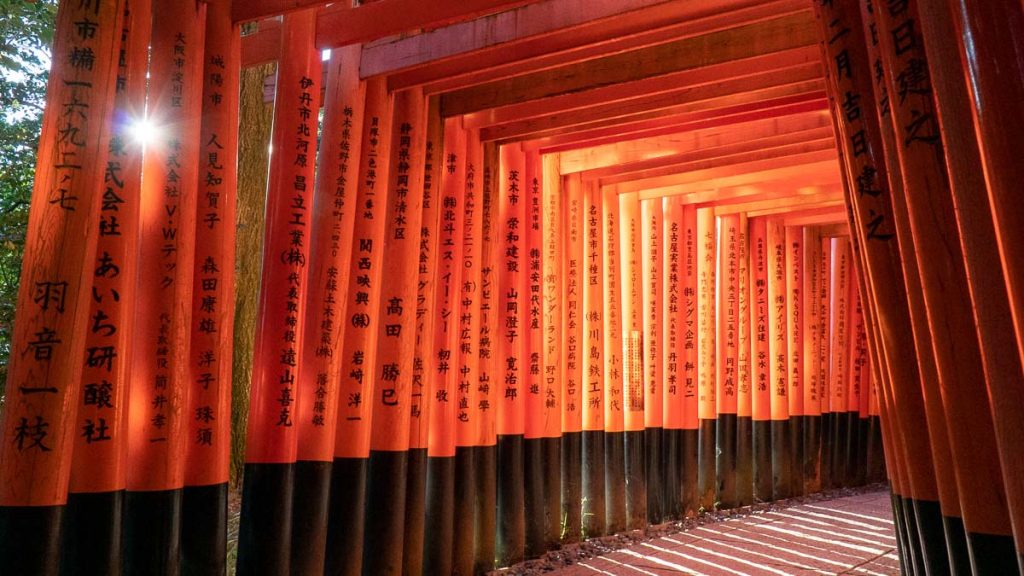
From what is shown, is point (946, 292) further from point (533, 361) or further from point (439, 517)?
point (533, 361)

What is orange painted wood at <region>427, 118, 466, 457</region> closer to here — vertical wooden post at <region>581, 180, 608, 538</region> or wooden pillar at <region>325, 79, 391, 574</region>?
wooden pillar at <region>325, 79, 391, 574</region>

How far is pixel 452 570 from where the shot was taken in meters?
5.50

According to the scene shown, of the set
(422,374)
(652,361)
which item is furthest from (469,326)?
(652,361)

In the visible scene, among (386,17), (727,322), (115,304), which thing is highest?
(386,17)

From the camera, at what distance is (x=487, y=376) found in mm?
5930

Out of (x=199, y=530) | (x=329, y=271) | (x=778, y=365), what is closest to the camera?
(x=199, y=530)

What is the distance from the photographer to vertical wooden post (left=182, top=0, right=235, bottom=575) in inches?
150

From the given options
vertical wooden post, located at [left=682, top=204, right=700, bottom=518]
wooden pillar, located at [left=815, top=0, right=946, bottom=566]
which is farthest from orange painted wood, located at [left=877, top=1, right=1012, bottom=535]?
vertical wooden post, located at [left=682, top=204, right=700, bottom=518]

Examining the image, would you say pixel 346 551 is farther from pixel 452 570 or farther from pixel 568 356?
pixel 568 356

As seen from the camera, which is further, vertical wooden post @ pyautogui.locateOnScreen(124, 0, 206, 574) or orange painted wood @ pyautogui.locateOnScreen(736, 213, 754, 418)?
orange painted wood @ pyautogui.locateOnScreen(736, 213, 754, 418)

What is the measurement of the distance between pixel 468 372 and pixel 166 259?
257 cm

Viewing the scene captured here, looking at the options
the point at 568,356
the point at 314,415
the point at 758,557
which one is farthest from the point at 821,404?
the point at 314,415

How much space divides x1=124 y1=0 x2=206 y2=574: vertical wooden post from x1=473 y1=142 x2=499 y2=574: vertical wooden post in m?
2.50

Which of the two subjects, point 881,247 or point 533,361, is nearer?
point 881,247
